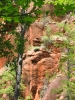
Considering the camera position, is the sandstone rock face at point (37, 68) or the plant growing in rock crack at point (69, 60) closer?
the plant growing in rock crack at point (69, 60)

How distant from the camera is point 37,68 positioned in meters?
26.8

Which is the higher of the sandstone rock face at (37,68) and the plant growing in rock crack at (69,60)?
the plant growing in rock crack at (69,60)

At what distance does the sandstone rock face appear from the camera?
85.5 ft

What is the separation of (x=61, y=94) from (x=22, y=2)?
17268 millimetres

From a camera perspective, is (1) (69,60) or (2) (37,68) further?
(2) (37,68)

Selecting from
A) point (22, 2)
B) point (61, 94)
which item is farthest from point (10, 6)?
point (61, 94)

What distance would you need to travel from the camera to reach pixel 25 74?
27422 mm

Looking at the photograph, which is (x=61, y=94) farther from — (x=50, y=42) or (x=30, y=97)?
(x=50, y=42)

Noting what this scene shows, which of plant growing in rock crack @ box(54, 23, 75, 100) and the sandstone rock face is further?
the sandstone rock face

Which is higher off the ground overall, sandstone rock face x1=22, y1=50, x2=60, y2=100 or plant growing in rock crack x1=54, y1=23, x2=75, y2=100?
plant growing in rock crack x1=54, y1=23, x2=75, y2=100

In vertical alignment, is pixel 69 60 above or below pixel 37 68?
above

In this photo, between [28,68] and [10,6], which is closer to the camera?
[10,6]

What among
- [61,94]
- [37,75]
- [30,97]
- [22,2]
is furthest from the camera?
[37,75]

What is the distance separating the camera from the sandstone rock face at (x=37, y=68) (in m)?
26.0
